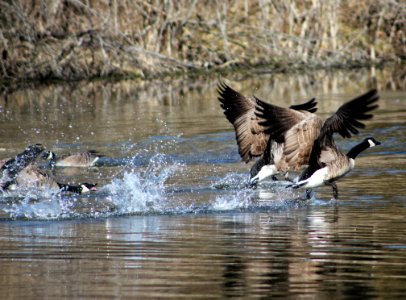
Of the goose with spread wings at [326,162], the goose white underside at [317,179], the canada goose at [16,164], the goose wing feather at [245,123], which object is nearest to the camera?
the goose with spread wings at [326,162]

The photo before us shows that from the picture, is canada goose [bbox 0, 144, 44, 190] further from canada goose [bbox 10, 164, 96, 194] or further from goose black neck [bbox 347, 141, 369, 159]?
goose black neck [bbox 347, 141, 369, 159]

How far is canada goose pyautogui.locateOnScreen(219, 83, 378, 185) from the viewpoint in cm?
992

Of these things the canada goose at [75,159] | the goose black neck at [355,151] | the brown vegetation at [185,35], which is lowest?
the canada goose at [75,159]

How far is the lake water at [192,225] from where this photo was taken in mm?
6531

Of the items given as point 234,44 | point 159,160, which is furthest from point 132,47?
point 159,160

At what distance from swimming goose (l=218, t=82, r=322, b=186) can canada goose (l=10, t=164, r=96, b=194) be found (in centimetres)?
194

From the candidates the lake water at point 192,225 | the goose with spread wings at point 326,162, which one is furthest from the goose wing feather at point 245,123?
the goose with spread wings at point 326,162

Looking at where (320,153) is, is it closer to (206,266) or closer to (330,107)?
(206,266)

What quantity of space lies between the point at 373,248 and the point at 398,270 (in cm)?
82

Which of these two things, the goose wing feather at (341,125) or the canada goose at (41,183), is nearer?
the goose wing feather at (341,125)

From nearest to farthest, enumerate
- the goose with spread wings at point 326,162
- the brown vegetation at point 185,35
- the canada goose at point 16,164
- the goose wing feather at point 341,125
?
the goose wing feather at point 341,125
the goose with spread wings at point 326,162
the canada goose at point 16,164
the brown vegetation at point 185,35

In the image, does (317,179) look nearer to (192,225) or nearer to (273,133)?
(273,133)

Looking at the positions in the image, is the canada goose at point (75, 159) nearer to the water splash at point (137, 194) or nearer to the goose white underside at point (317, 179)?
the water splash at point (137, 194)

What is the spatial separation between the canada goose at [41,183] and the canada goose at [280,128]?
76.3 inches
